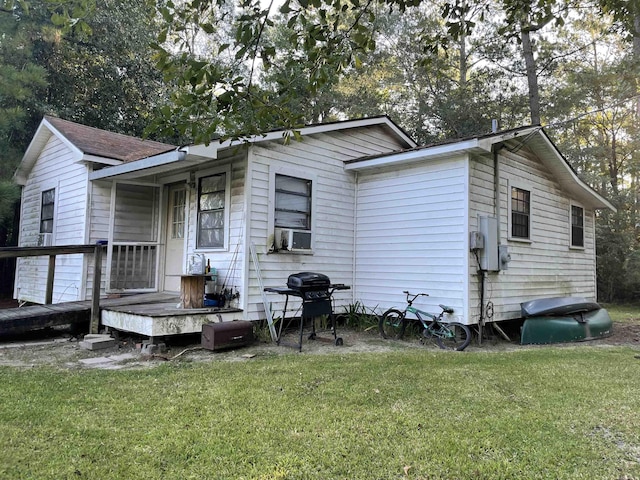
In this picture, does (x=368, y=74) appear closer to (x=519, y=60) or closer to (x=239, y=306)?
(x=519, y=60)

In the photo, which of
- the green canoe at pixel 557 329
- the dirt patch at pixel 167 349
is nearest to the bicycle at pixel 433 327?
the dirt patch at pixel 167 349

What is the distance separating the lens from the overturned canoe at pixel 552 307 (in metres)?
7.36

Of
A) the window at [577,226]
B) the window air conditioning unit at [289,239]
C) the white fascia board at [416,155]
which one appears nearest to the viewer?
the white fascia board at [416,155]

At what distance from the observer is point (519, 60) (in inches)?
637

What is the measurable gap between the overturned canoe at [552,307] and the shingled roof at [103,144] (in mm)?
6946

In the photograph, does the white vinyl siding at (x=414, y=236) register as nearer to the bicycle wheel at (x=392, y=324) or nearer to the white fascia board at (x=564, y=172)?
the bicycle wheel at (x=392, y=324)

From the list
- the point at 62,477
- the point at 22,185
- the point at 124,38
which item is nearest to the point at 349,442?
the point at 62,477

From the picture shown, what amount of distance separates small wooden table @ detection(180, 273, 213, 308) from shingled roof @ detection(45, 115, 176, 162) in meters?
2.58

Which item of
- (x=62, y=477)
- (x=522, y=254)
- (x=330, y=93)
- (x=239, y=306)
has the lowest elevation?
(x=62, y=477)

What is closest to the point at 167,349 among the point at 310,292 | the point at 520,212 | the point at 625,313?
the point at 310,292

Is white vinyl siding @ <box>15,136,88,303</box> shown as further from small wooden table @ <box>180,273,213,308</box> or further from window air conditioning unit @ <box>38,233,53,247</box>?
small wooden table @ <box>180,273,213,308</box>

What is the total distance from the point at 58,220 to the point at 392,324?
288 inches

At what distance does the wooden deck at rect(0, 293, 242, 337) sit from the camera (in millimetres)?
5766

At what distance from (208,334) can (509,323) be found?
5.75m
